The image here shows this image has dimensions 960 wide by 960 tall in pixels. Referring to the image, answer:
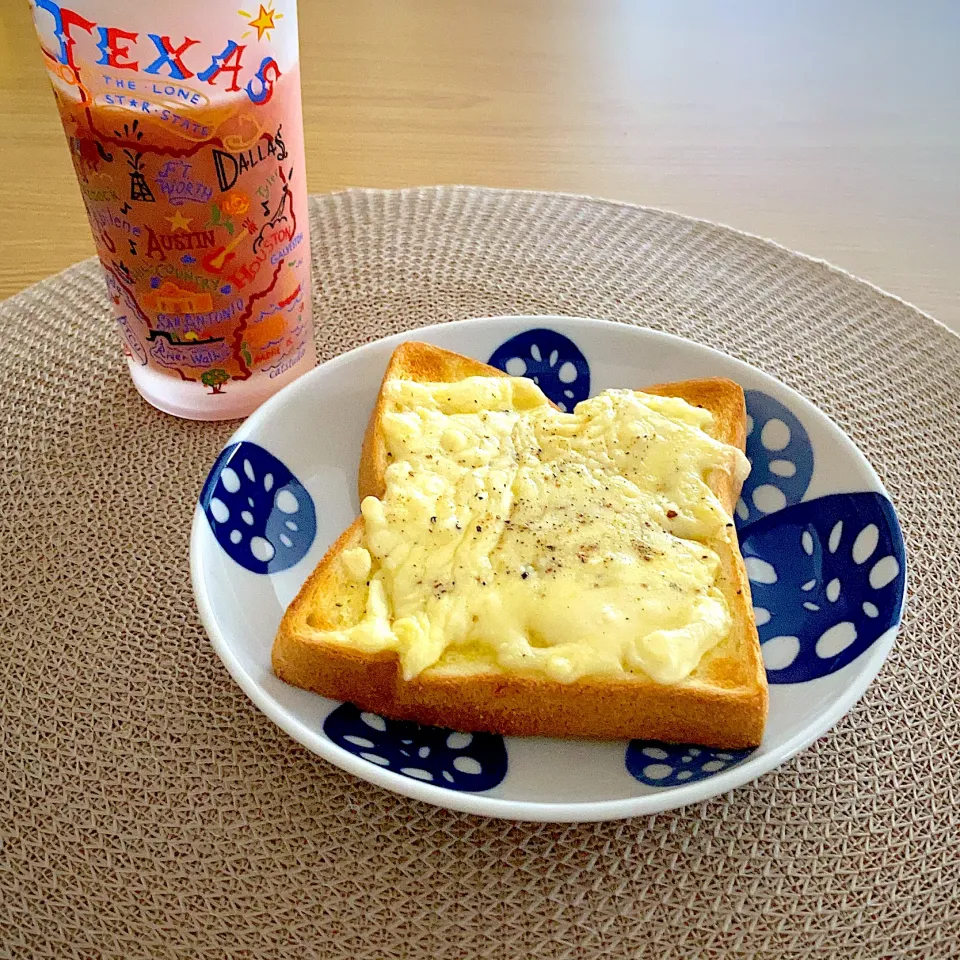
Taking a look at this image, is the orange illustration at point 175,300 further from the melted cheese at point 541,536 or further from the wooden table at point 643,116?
the wooden table at point 643,116

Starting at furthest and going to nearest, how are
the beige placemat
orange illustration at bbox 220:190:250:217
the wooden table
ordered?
the wooden table → orange illustration at bbox 220:190:250:217 → the beige placemat

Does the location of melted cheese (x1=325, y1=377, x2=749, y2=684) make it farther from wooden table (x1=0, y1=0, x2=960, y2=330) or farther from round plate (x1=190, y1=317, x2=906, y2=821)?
wooden table (x1=0, y1=0, x2=960, y2=330)

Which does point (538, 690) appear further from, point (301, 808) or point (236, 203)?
point (236, 203)

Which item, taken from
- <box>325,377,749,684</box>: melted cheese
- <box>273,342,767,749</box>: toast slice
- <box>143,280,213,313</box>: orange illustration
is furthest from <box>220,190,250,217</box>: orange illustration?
<box>273,342,767,749</box>: toast slice

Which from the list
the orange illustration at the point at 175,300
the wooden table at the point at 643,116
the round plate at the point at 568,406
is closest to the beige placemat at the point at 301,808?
the round plate at the point at 568,406

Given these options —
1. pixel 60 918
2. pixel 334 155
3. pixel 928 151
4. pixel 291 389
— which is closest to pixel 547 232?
pixel 334 155

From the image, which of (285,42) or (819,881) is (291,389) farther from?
(819,881)
